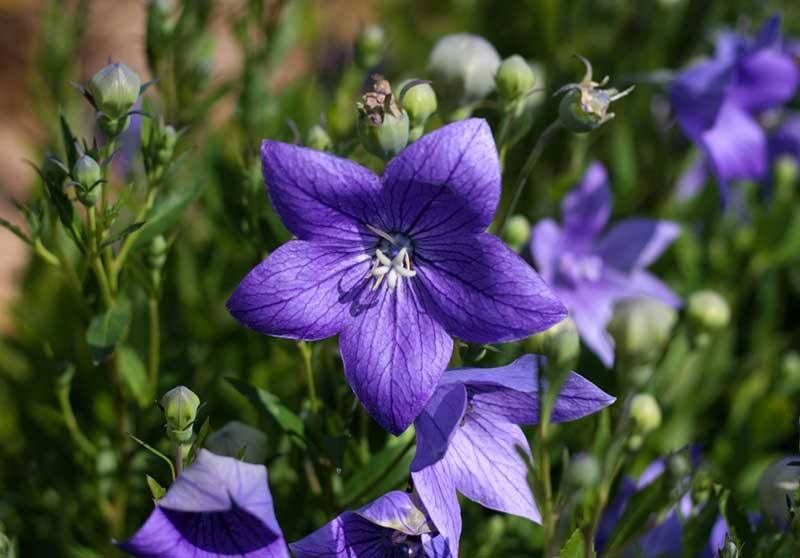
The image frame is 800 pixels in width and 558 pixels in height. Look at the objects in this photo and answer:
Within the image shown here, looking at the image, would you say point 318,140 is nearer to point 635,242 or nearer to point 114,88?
point 114,88

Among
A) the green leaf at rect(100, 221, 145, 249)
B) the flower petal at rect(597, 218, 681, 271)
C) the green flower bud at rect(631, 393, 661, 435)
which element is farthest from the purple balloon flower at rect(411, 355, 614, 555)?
the flower petal at rect(597, 218, 681, 271)

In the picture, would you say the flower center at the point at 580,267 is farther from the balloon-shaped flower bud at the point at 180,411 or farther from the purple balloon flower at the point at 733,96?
the balloon-shaped flower bud at the point at 180,411

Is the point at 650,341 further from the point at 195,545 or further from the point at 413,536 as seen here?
the point at 195,545

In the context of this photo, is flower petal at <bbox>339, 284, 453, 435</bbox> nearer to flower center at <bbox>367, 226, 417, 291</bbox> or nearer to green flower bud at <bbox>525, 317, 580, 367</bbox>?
flower center at <bbox>367, 226, 417, 291</bbox>

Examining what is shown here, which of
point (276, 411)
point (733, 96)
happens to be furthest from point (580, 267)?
point (276, 411)

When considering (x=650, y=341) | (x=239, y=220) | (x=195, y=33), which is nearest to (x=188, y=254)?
(x=195, y=33)

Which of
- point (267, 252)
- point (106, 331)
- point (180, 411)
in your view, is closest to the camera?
point (180, 411)
